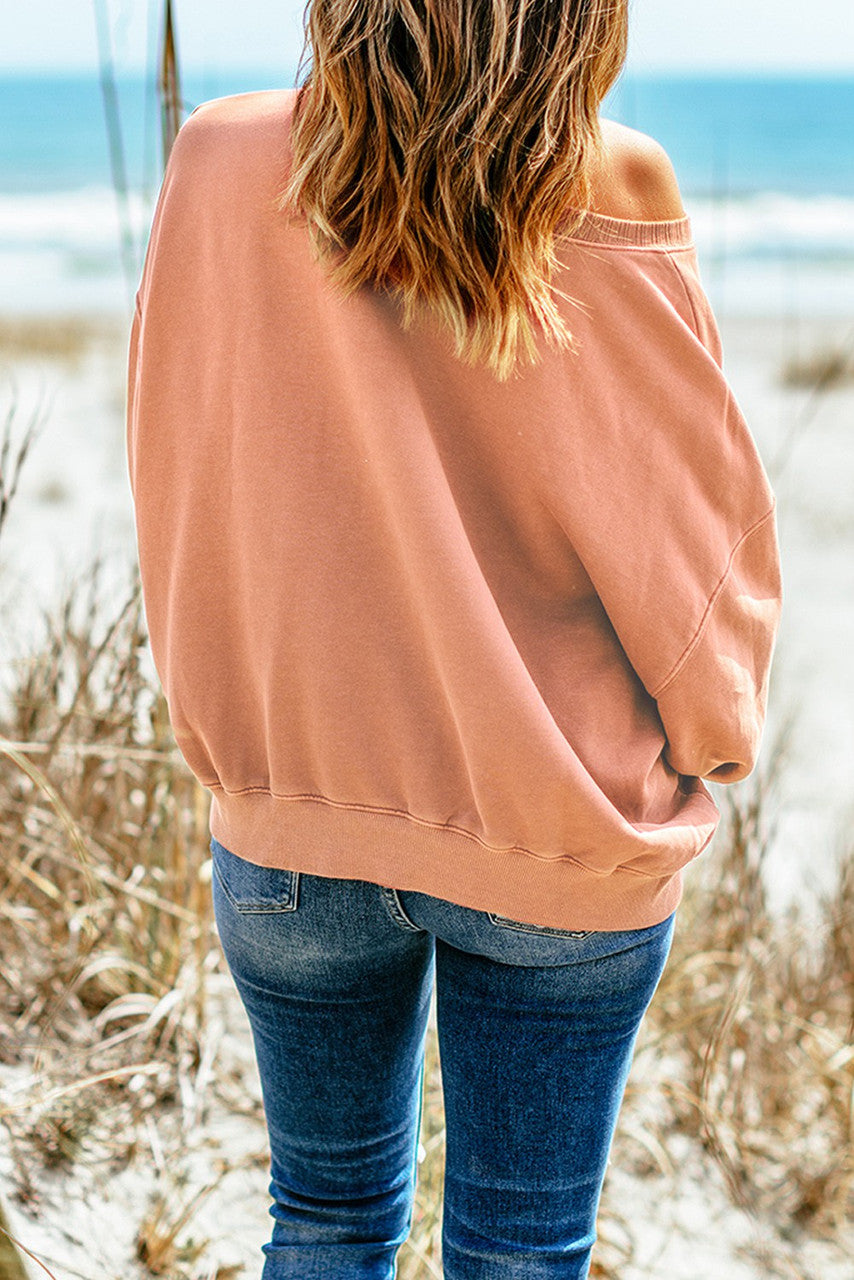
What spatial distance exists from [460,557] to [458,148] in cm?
23

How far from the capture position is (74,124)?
23641 mm

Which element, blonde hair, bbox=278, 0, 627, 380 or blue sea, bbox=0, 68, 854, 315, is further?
blue sea, bbox=0, 68, 854, 315

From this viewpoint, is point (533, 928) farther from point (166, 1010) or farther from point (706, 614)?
point (166, 1010)

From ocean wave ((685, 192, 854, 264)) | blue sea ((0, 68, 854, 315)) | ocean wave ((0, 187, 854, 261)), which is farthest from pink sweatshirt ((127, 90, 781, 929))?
ocean wave ((0, 187, 854, 261))

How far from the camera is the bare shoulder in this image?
27.8 inches

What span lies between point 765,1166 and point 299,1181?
86 centimetres

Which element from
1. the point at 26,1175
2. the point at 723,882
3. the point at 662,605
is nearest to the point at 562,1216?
the point at 662,605

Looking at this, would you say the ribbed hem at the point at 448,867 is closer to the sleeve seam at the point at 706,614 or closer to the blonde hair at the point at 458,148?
the sleeve seam at the point at 706,614

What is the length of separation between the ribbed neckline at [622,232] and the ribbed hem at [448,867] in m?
0.38

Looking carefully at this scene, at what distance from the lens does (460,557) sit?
0.72 meters

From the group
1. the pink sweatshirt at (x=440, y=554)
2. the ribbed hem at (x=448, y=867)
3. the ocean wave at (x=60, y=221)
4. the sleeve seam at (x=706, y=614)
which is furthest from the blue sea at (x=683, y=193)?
the ribbed hem at (x=448, y=867)

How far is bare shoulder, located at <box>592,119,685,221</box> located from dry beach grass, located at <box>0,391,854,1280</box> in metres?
0.70

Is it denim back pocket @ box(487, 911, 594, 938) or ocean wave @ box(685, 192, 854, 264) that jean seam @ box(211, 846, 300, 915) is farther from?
ocean wave @ box(685, 192, 854, 264)

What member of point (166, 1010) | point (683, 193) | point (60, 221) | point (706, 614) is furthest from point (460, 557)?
point (60, 221)
